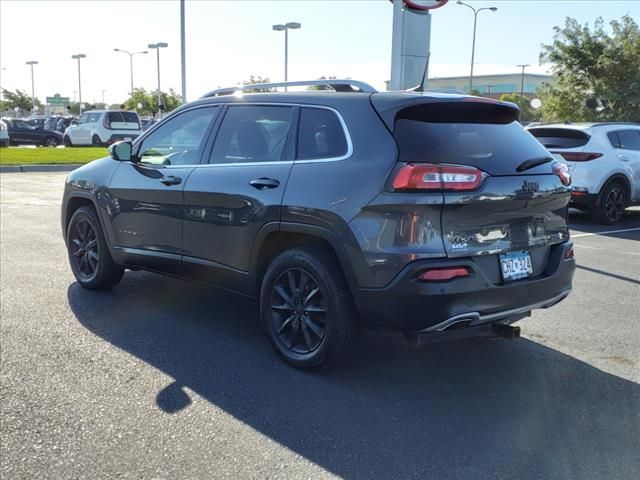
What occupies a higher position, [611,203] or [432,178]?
[432,178]

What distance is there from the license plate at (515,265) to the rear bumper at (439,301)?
0.15 ft

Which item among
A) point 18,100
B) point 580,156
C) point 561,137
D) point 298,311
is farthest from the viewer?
point 18,100

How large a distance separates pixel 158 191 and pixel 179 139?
1.53 feet

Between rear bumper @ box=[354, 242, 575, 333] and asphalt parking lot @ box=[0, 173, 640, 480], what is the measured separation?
0.49 m

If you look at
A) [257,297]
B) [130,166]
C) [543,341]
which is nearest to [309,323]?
[257,297]

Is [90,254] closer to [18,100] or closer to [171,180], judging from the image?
[171,180]

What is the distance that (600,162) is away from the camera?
10727mm

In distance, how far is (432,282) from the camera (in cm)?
362

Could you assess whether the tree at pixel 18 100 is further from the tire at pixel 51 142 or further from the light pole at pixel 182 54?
the light pole at pixel 182 54

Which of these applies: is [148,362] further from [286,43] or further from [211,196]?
[286,43]

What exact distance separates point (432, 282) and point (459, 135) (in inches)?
37.0

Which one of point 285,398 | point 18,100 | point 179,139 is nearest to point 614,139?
point 179,139

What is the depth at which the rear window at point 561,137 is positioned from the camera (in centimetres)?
1098

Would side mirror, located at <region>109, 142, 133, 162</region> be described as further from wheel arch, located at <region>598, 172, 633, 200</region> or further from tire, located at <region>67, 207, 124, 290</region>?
wheel arch, located at <region>598, 172, 633, 200</region>
